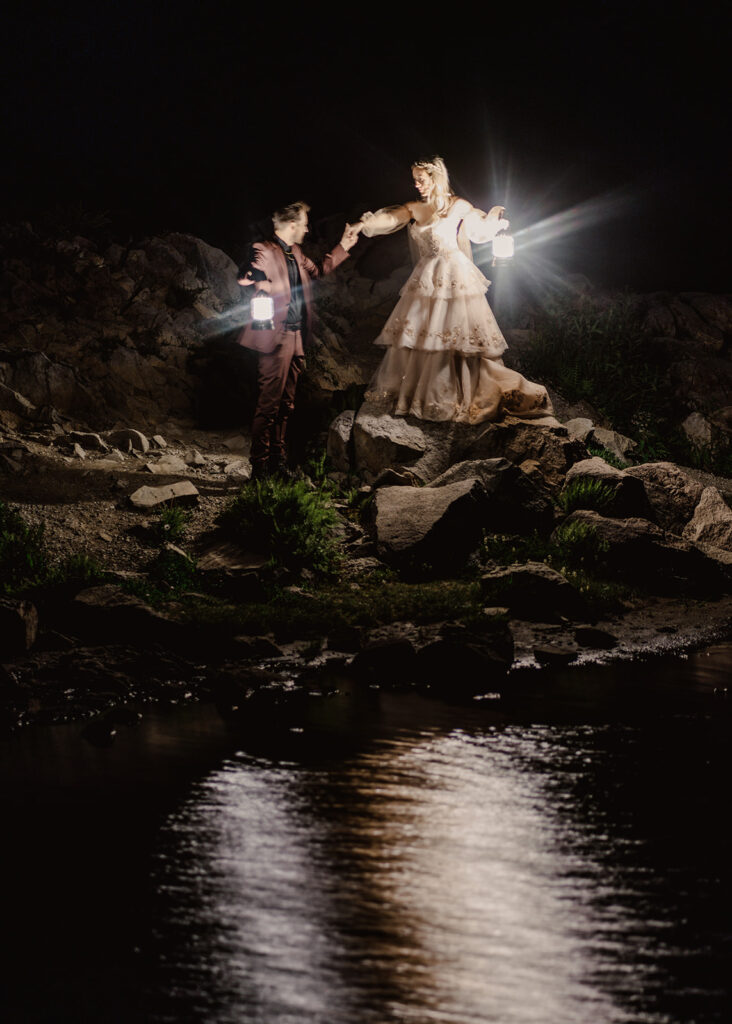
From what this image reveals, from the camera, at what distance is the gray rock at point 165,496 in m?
9.09

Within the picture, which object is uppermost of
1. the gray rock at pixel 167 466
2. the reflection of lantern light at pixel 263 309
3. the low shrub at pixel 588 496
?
the reflection of lantern light at pixel 263 309

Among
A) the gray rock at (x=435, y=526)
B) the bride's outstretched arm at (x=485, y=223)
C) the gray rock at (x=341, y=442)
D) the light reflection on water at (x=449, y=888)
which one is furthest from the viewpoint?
the gray rock at (x=341, y=442)

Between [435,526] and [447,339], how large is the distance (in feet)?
8.53

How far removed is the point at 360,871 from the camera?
347cm

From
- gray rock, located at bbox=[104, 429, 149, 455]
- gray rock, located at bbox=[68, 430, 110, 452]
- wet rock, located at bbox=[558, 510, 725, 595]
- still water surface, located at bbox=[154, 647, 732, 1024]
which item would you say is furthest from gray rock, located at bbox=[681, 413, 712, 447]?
still water surface, located at bbox=[154, 647, 732, 1024]

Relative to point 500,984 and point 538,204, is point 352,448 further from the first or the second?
point 500,984

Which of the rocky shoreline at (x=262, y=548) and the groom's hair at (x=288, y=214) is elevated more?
the groom's hair at (x=288, y=214)

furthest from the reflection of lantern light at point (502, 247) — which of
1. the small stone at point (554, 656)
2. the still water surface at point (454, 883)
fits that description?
the still water surface at point (454, 883)

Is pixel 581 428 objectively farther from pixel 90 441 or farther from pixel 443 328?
pixel 90 441

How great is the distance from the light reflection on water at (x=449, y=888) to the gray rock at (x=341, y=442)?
595 centimetres

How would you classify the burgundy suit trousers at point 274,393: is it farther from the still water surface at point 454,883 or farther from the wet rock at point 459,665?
the still water surface at point 454,883

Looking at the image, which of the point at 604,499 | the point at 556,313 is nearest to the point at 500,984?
the point at 604,499

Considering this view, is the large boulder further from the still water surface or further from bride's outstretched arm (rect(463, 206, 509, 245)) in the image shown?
the still water surface

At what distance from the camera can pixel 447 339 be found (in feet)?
33.3
